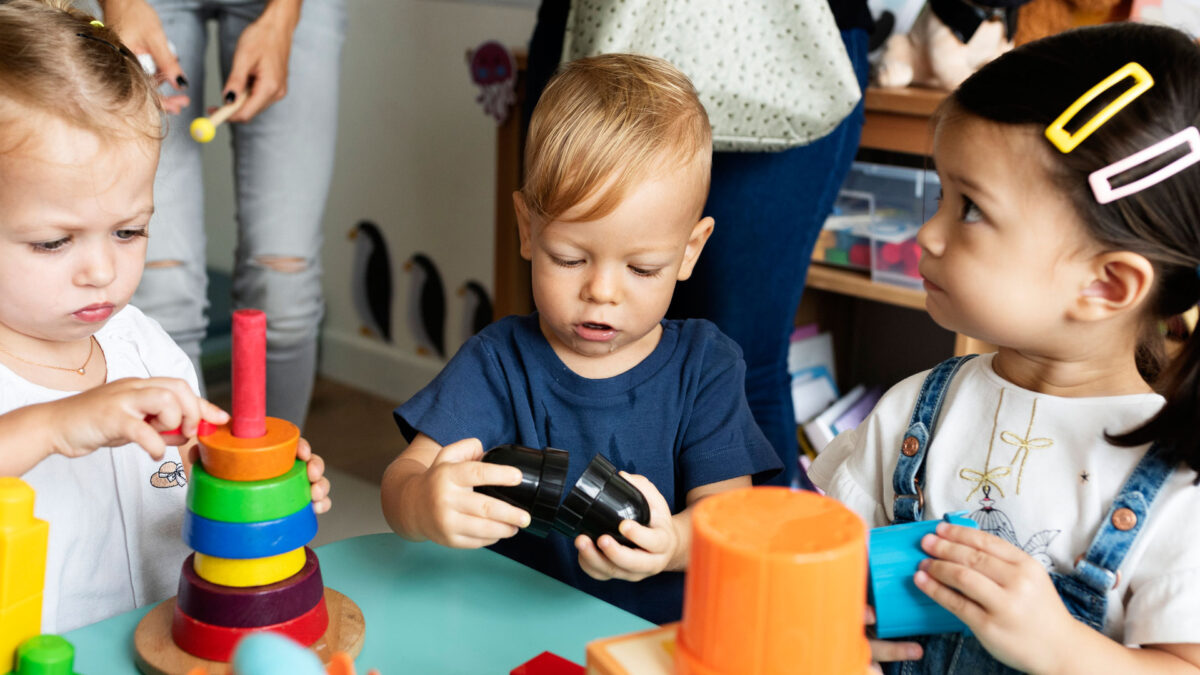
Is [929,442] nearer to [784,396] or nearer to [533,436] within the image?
[533,436]

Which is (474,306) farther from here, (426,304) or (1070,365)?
(1070,365)

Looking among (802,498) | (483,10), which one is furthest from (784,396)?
(483,10)

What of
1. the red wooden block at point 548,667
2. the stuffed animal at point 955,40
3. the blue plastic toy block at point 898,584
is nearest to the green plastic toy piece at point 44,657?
the red wooden block at point 548,667

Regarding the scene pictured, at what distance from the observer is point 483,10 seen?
255 centimetres

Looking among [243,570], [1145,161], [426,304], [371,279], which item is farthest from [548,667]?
[371,279]

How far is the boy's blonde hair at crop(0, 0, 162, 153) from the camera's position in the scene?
86 centimetres

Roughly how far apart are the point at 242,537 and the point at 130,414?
121mm

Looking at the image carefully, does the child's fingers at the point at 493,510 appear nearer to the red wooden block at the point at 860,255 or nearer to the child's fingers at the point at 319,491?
the child's fingers at the point at 319,491

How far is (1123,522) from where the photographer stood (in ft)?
2.63

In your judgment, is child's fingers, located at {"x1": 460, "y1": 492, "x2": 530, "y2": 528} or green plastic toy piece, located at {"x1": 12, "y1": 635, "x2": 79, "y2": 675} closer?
green plastic toy piece, located at {"x1": 12, "y1": 635, "x2": 79, "y2": 675}

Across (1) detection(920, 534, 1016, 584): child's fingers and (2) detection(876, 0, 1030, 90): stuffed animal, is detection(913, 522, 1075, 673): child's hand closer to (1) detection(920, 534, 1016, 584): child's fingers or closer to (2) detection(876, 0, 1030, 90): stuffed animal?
(1) detection(920, 534, 1016, 584): child's fingers

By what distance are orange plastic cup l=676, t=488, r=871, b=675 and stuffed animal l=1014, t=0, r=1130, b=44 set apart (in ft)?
4.99

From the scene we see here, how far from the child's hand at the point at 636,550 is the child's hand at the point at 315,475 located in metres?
0.18

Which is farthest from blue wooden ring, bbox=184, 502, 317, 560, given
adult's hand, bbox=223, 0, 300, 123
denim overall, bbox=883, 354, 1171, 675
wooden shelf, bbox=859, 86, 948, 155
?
wooden shelf, bbox=859, 86, 948, 155
